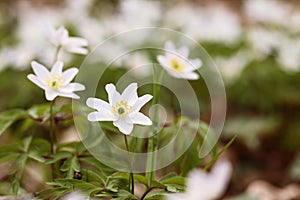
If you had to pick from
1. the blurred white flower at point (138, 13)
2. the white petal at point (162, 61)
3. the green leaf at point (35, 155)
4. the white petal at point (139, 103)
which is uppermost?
the blurred white flower at point (138, 13)

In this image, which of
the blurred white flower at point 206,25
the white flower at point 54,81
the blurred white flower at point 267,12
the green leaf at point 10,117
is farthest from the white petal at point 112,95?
the blurred white flower at point 267,12

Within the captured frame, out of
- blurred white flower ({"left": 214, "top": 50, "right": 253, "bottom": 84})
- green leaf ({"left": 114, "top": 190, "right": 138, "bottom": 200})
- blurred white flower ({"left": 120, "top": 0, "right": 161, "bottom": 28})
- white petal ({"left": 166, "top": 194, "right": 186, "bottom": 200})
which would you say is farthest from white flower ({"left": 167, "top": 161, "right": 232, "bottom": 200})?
blurred white flower ({"left": 120, "top": 0, "right": 161, "bottom": 28})

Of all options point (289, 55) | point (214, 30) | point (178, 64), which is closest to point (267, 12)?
point (214, 30)

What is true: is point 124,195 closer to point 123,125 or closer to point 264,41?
point 123,125

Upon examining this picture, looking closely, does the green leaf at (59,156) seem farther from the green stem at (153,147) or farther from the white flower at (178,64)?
the white flower at (178,64)

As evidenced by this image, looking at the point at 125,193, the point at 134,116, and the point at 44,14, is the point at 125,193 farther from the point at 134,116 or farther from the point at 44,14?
the point at 44,14
